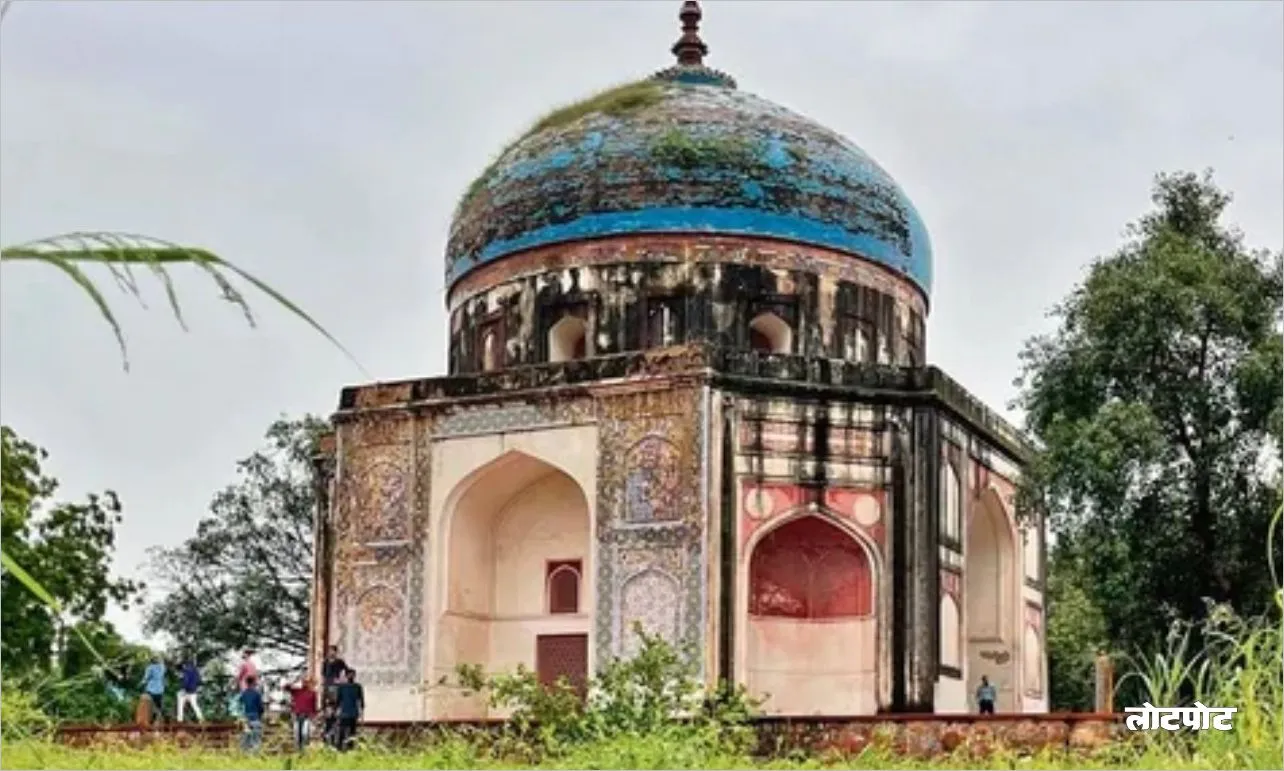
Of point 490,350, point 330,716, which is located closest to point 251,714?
point 330,716

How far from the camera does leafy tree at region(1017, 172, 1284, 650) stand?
12562mm

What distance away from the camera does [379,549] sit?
1440cm

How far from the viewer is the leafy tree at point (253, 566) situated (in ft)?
73.8

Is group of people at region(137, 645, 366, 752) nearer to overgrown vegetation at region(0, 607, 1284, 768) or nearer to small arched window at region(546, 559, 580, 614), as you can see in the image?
overgrown vegetation at region(0, 607, 1284, 768)

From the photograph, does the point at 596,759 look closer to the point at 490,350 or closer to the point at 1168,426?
the point at 1168,426

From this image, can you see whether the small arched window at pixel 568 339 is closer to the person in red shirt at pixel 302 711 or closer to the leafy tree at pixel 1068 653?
the person in red shirt at pixel 302 711

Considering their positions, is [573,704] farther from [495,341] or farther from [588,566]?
[495,341]

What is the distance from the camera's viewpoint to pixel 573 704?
417 inches

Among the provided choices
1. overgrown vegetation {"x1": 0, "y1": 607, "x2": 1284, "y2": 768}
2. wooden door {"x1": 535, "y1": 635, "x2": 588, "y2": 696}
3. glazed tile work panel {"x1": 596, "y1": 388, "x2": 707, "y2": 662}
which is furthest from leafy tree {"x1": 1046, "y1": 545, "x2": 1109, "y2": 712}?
glazed tile work panel {"x1": 596, "y1": 388, "x2": 707, "y2": 662}

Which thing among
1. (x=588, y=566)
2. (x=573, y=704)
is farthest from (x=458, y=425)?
(x=573, y=704)

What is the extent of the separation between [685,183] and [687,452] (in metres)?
2.88

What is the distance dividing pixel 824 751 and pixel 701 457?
314 cm

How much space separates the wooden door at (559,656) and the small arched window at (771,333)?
9.29 feet

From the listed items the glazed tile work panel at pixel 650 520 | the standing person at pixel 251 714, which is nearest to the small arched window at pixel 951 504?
the glazed tile work panel at pixel 650 520
